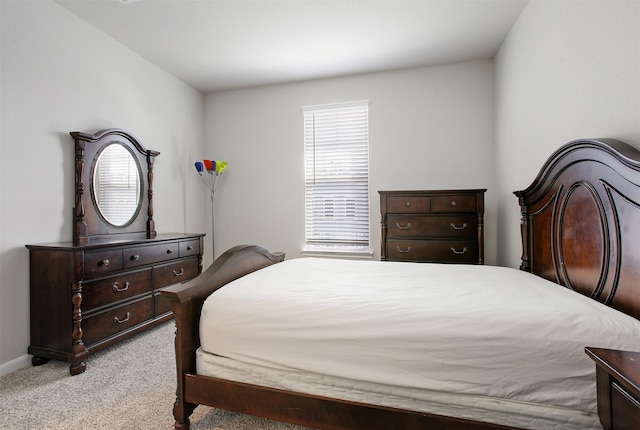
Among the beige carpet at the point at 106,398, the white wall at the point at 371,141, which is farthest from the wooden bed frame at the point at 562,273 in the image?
the white wall at the point at 371,141

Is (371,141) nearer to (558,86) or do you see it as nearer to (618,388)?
(558,86)

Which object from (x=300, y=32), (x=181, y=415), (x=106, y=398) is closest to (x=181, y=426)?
(x=181, y=415)

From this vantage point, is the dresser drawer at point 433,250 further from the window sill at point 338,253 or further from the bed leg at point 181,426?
the bed leg at point 181,426

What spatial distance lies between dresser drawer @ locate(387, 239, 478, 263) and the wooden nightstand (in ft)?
6.92

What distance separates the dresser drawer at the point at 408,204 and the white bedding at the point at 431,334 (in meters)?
1.40

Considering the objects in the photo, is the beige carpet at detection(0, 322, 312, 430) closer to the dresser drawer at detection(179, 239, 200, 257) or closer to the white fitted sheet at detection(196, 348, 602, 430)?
the white fitted sheet at detection(196, 348, 602, 430)

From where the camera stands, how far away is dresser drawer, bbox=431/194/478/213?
2901mm

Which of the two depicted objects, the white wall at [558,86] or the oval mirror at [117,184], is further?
the oval mirror at [117,184]

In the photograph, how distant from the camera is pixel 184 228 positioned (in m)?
3.90

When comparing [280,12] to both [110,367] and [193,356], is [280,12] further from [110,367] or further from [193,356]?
[110,367]

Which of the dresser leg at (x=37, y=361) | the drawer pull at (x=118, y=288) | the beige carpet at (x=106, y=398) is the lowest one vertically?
the beige carpet at (x=106, y=398)

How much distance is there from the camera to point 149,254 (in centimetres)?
271

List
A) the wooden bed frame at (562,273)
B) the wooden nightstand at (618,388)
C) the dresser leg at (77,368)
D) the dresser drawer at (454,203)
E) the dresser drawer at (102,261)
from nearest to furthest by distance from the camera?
1. the wooden nightstand at (618,388)
2. the wooden bed frame at (562,273)
3. the dresser leg at (77,368)
4. the dresser drawer at (102,261)
5. the dresser drawer at (454,203)

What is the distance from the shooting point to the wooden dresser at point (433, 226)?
290 centimetres
